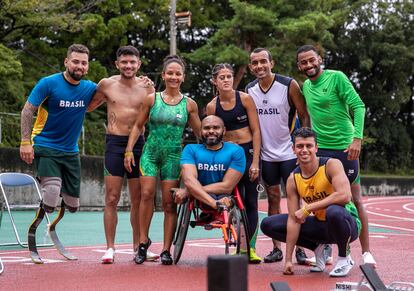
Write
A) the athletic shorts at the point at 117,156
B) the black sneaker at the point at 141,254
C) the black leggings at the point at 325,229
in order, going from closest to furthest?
the black leggings at the point at 325,229 → the black sneaker at the point at 141,254 → the athletic shorts at the point at 117,156

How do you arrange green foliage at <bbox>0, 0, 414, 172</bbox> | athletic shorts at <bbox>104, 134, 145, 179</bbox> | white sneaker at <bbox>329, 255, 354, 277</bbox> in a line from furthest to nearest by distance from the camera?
green foliage at <bbox>0, 0, 414, 172</bbox>
athletic shorts at <bbox>104, 134, 145, 179</bbox>
white sneaker at <bbox>329, 255, 354, 277</bbox>

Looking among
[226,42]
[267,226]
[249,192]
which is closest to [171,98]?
[249,192]

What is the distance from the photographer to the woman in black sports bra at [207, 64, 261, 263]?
8422mm

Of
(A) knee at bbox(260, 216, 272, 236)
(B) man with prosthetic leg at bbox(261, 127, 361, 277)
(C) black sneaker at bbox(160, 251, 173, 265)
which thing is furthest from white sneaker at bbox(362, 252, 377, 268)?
(C) black sneaker at bbox(160, 251, 173, 265)

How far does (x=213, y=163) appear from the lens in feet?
27.0

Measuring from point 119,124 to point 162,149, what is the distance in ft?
1.91

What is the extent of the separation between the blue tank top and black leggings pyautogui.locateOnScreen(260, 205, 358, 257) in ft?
3.83

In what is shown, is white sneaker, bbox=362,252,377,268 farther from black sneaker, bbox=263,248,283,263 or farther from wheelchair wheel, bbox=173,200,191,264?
wheelchair wheel, bbox=173,200,191,264

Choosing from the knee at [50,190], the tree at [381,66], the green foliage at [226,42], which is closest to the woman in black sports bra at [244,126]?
the knee at [50,190]

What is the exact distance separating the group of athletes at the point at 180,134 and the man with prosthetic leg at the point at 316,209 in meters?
0.34

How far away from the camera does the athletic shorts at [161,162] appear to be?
27.8 feet

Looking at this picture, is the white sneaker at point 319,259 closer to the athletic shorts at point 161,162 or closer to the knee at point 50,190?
the athletic shorts at point 161,162

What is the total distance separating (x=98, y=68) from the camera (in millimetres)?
24031

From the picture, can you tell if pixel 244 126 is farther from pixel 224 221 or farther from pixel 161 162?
pixel 224 221
